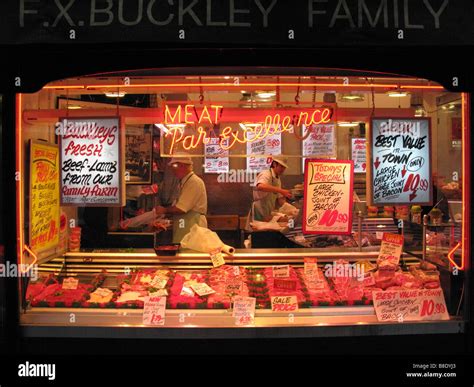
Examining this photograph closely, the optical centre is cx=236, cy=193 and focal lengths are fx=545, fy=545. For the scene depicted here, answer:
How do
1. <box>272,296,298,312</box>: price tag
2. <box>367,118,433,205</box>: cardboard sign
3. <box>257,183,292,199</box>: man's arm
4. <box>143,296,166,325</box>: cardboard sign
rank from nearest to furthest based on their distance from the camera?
1. <box>143,296,166,325</box>: cardboard sign
2. <box>272,296,298,312</box>: price tag
3. <box>367,118,433,205</box>: cardboard sign
4. <box>257,183,292,199</box>: man's arm

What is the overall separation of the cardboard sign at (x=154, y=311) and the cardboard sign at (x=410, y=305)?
2074 mm

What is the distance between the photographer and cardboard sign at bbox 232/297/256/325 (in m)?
5.19

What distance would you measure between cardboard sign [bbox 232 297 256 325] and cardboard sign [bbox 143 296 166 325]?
689 millimetres

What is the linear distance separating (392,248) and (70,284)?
360 cm

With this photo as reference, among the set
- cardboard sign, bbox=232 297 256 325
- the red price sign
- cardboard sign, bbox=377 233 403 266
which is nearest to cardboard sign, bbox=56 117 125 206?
cardboard sign, bbox=232 297 256 325

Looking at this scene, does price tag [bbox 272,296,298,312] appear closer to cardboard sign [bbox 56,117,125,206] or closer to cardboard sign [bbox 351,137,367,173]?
cardboard sign [bbox 56,117,125,206]

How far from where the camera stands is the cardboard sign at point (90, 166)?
5.46 meters

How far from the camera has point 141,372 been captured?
5.05 metres

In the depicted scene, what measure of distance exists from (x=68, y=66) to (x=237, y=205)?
8.28 m

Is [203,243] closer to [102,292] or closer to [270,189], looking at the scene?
[102,292]

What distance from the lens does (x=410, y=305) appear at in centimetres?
530

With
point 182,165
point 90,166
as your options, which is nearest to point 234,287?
point 90,166

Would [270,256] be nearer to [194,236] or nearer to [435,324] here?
[194,236]

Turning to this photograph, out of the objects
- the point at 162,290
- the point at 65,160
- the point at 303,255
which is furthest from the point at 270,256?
the point at 65,160
